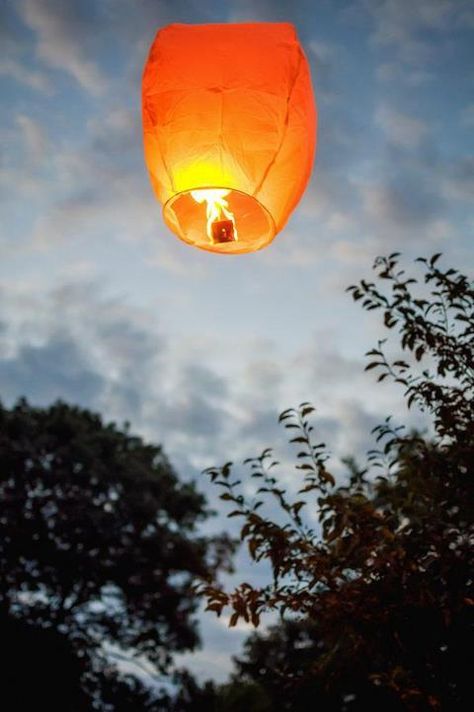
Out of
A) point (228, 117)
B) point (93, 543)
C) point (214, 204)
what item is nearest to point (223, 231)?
point (214, 204)

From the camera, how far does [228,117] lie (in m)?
2.33

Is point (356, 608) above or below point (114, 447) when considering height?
below

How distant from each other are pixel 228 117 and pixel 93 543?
14353 millimetres

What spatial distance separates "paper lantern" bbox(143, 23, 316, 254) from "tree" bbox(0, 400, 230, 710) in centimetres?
1375

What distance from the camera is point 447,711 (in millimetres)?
2551

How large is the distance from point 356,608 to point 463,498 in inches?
27.5

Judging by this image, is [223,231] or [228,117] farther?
[223,231]

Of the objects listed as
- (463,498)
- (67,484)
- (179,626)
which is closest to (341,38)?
(463,498)

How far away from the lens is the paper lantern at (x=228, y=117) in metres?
2.33

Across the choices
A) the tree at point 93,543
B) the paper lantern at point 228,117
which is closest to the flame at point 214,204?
the paper lantern at point 228,117

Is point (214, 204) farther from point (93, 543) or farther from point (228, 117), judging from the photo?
point (93, 543)

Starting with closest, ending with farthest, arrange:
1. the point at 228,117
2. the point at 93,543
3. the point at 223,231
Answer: the point at 228,117
the point at 223,231
the point at 93,543

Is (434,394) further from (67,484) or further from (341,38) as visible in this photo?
(67,484)

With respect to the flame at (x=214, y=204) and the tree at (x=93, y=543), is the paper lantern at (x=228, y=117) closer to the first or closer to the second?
the flame at (x=214, y=204)
